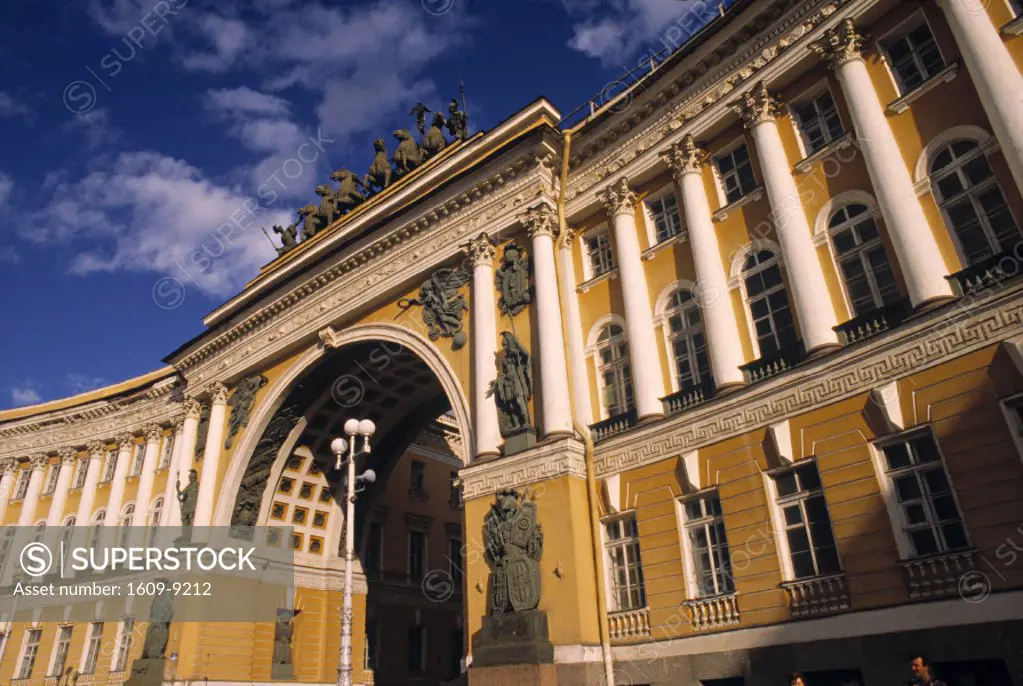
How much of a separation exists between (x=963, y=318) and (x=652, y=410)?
6.85m

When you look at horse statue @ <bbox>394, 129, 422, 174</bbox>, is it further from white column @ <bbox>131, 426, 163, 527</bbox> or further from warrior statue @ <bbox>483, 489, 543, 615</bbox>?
white column @ <bbox>131, 426, 163, 527</bbox>

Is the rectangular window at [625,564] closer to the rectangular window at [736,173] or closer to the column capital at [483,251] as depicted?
the rectangular window at [736,173]

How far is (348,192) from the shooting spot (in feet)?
104

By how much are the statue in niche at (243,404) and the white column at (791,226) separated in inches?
823

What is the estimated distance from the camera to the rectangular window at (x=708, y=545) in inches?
613

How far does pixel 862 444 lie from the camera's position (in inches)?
551

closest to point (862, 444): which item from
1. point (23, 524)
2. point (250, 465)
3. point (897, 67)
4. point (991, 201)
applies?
point (991, 201)

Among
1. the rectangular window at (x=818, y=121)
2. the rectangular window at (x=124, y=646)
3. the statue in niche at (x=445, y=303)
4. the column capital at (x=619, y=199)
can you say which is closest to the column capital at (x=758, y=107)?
the rectangular window at (x=818, y=121)

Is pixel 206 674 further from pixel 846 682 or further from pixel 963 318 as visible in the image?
pixel 963 318

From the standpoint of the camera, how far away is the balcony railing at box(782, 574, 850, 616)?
530 inches

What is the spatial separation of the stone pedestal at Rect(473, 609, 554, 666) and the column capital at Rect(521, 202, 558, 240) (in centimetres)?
1018

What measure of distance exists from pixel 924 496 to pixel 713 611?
4668 mm

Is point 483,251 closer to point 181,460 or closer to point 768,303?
point 768,303

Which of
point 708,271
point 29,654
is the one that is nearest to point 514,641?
point 708,271
